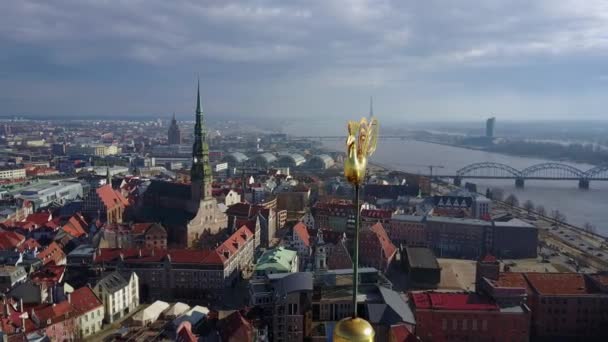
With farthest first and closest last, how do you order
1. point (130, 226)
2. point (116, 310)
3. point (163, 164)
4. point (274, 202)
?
point (163, 164), point (274, 202), point (130, 226), point (116, 310)

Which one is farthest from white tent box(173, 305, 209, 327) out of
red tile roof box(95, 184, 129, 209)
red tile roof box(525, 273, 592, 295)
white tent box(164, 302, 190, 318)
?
red tile roof box(95, 184, 129, 209)

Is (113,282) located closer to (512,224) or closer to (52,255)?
(52,255)

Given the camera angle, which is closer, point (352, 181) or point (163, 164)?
point (352, 181)

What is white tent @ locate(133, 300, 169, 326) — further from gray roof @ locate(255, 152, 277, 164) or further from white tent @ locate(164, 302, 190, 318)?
gray roof @ locate(255, 152, 277, 164)

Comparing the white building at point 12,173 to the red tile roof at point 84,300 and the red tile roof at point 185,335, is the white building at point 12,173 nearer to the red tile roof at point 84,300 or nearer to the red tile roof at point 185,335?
the red tile roof at point 84,300

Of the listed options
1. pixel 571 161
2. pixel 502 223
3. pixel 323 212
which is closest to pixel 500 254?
pixel 502 223

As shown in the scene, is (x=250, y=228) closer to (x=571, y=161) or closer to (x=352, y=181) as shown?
(x=352, y=181)

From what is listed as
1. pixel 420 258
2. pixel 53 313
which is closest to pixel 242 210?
pixel 420 258
